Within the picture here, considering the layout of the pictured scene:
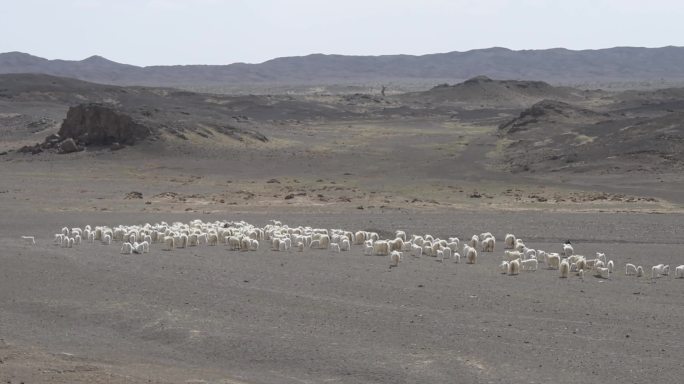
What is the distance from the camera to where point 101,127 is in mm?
58312

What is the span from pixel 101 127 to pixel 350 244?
36.2 metres

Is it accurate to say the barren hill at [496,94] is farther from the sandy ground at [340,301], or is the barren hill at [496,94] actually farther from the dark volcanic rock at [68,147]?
the sandy ground at [340,301]

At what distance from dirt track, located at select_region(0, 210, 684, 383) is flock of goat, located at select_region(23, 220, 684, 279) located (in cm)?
48

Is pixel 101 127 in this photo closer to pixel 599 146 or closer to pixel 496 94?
pixel 599 146

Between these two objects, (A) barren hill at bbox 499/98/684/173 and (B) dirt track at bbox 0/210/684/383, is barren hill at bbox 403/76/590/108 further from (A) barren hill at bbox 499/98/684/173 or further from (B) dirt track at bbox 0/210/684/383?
(B) dirt track at bbox 0/210/684/383

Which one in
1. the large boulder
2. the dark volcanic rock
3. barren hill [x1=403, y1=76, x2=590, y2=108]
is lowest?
the dark volcanic rock

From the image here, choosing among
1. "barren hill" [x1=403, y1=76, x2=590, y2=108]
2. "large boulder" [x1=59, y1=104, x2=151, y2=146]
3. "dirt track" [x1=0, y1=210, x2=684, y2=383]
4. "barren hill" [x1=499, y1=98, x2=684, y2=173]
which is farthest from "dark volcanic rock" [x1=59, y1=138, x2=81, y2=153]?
"barren hill" [x1=403, y1=76, x2=590, y2=108]

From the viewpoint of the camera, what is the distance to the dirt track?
12812 mm

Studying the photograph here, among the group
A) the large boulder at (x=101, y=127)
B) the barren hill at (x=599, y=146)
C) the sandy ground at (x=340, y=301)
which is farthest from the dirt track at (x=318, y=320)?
the large boulder at (x=101, y=127)

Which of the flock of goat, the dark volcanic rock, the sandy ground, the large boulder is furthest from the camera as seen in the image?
the large boulder

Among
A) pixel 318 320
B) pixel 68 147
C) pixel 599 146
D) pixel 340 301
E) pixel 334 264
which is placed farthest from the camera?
pixel 68 147

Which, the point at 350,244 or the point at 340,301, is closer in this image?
the point at 340,301

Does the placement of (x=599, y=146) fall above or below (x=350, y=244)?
above

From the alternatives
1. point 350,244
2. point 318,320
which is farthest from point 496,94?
point 318,320
